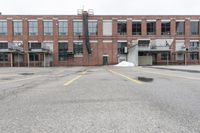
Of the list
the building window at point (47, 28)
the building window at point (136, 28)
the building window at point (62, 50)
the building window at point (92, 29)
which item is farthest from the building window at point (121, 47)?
the building window at point (47, 28)

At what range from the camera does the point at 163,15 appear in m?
62.6

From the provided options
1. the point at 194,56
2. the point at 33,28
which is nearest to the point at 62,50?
the point at 33,28

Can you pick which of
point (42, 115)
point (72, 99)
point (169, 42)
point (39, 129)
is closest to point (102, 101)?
point (72, 99)

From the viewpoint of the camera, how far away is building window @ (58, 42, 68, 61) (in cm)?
6225

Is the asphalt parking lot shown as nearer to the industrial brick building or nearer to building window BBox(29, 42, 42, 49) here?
building window BBox(29, 42, 42, 49)

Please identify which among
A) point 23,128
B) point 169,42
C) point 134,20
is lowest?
point 23,128

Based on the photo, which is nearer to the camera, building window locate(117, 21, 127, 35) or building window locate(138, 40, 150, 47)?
building window locate(138, 40, 150, 47)

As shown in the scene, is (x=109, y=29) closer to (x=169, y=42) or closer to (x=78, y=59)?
(x=78, y=59)

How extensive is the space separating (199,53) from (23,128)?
205ft

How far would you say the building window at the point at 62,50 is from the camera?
62.2m

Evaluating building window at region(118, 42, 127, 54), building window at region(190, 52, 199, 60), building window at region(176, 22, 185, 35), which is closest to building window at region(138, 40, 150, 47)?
building window at region(118, 42, 127, 54)

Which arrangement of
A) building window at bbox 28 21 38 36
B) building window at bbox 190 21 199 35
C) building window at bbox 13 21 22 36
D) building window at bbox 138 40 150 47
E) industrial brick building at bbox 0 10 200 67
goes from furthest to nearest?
1. building window at bbox 190 21 199 35
2. building window at bbox 28 21 38 36
3. building window at bbox 13 21 22 36
4. industrial brick building at bbox 0 10 200 67
5. building window at bbox 138 40 150 47

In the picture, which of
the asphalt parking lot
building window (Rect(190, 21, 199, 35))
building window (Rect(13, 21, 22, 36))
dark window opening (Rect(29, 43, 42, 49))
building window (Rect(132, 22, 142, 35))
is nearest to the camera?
the asphalt parking lot

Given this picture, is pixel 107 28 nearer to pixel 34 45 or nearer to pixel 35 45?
pixel 35 45
